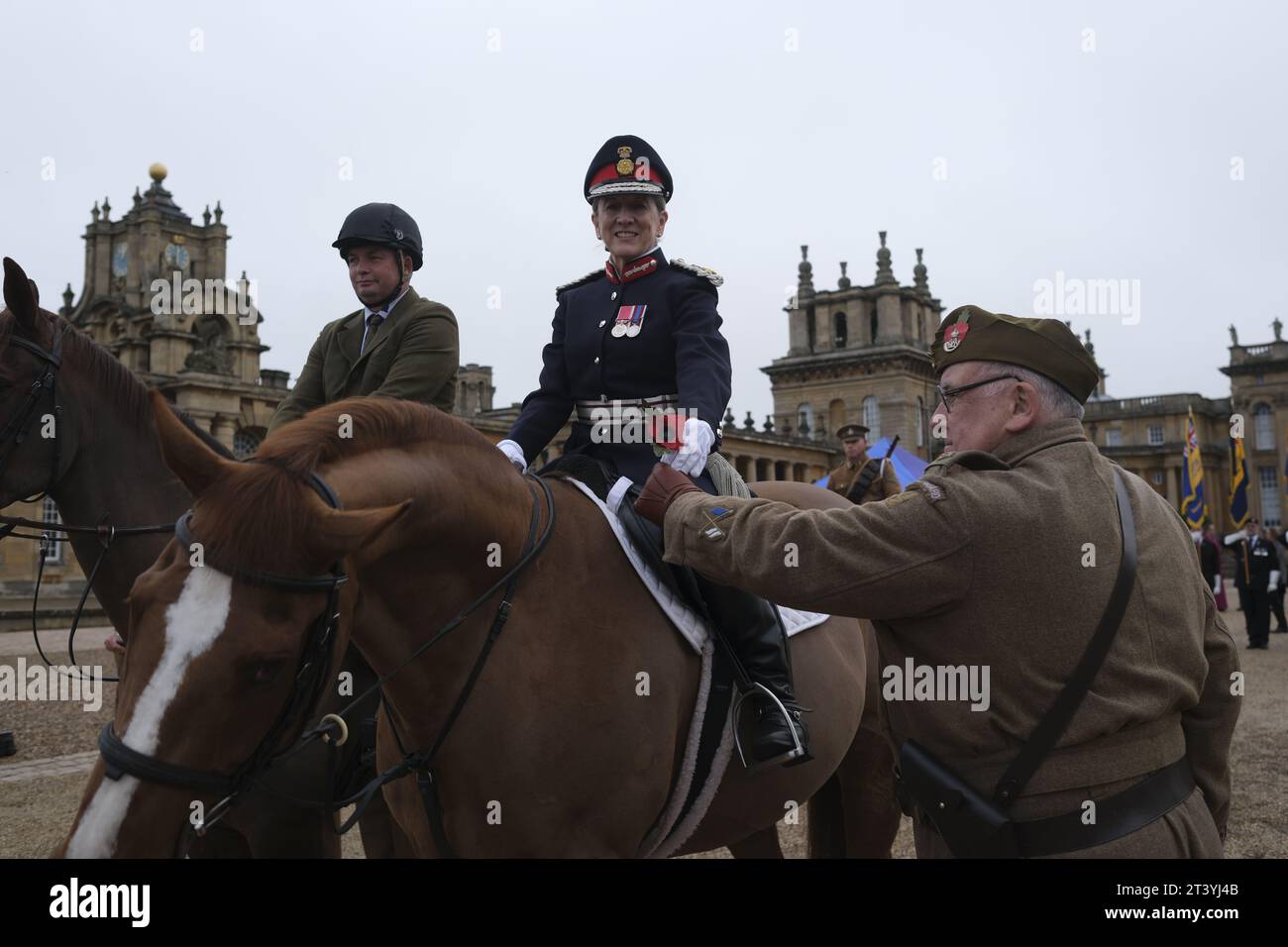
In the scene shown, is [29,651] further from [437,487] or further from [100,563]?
[437,487]

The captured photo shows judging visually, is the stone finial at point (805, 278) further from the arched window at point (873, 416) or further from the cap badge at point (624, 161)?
the cap badge at point (624, 161)

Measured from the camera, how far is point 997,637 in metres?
2.64

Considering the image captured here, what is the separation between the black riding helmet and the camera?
194 inches

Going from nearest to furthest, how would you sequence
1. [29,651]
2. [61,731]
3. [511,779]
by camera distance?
[511,779], [61,731], [29,651]

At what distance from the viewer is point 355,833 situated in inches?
332

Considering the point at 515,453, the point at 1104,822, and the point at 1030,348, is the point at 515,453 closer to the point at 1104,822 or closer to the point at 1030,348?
the point at 1030,348

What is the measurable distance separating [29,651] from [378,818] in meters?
20.1

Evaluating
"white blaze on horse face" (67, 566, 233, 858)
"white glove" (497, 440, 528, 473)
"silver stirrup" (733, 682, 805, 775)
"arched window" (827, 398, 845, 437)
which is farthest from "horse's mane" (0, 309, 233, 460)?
"arched window" (827, 398, 845, 437)

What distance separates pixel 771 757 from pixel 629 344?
172cm

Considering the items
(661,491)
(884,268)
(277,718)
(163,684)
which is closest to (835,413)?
(884,268)

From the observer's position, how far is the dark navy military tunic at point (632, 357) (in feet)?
13.4

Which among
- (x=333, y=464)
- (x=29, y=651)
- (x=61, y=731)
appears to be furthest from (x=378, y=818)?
(x=29, y=651)

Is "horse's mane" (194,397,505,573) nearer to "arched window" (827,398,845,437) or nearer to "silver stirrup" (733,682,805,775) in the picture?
"silver stirrup" (733,682,805,775)

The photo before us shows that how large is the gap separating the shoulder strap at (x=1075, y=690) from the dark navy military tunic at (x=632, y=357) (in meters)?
1.64
